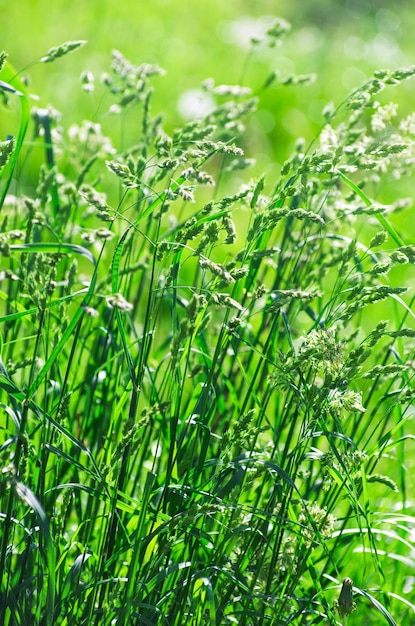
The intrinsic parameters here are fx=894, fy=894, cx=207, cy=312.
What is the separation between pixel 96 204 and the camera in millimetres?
1246

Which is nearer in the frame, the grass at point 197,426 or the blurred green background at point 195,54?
the grass at point 197,426

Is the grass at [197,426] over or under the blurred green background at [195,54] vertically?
under

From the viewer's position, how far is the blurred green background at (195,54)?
17.7ft

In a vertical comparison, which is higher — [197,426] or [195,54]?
[195,54]

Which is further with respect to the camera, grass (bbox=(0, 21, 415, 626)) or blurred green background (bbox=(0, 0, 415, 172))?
blurred green background (bbox=(0, 0, 415, 172))

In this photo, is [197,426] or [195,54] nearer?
[197,426]

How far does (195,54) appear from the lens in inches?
259

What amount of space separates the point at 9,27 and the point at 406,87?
288 centimetres

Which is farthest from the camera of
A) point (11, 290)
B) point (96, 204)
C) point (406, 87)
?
point (406, 87)

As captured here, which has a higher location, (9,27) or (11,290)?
(9,27)

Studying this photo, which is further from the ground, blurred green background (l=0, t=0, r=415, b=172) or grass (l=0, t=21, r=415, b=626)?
blurred green background (l=0, t=0, r=415, b=172)

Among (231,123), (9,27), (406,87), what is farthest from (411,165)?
(406,87)

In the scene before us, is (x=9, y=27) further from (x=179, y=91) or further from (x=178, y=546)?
(x=178, y=546)

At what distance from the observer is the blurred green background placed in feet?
17.7
